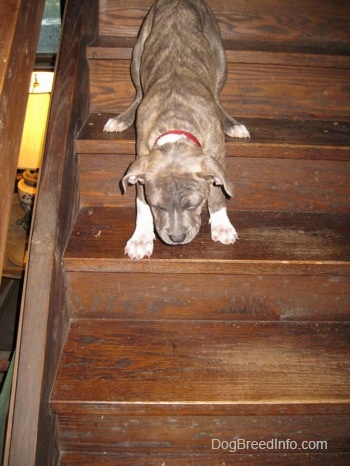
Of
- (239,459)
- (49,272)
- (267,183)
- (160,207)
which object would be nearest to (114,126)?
(160,207)

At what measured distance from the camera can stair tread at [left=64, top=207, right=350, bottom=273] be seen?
1827mm

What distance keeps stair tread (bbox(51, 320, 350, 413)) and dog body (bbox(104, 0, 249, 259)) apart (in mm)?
476

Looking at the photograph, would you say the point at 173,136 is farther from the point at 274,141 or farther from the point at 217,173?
the point at 274,141

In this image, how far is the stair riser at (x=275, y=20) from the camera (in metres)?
2.77

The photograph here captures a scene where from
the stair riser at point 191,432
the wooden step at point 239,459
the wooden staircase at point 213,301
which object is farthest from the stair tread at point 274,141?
the wooden step at point 239,459

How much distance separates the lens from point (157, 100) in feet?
7.39

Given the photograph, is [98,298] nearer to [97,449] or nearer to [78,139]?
[97,449]

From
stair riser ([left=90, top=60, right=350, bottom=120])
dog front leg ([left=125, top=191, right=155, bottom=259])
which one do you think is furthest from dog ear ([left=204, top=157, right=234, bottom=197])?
stair riser ([left=90, top=60, right=350, bottom=120])

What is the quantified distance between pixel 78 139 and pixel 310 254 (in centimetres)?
147

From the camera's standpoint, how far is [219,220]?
210 cm

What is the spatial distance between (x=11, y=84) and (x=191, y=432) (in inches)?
69.0

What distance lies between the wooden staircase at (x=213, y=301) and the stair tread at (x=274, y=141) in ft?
0.04

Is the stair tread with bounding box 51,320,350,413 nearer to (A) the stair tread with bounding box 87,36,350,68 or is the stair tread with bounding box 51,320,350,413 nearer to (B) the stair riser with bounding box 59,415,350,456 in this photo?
(B) the stair riser with bounding box 59,415,350,456

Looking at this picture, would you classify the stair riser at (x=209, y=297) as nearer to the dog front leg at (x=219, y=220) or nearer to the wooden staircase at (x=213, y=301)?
the wooden staircase at (x=213, y=301)
